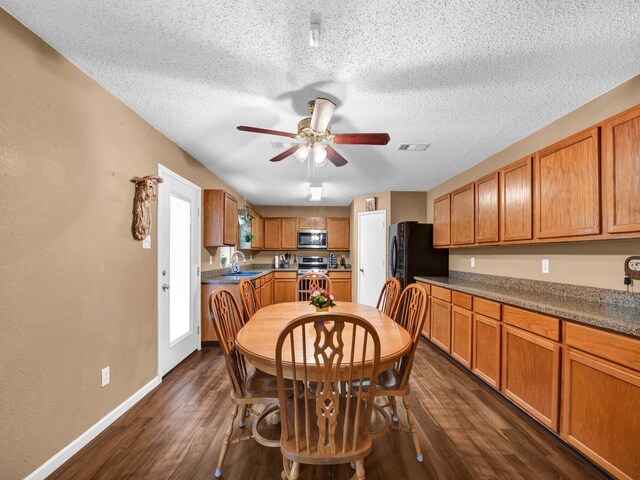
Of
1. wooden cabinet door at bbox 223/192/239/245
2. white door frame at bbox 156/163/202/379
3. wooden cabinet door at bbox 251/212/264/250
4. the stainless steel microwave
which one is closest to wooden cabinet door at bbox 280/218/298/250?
the stainless steel microwave

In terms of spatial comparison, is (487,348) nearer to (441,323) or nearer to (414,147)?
(441,323)

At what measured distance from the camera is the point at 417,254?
14.1 feet

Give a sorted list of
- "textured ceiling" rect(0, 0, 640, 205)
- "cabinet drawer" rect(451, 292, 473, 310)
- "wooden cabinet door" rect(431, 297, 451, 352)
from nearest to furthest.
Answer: "textured ceiling" rect(0, 0, 640, 205) < "cabinet drawer" rect(451, 292, 473, 310) < "wooden cabinet door" rect(431, 297, 451, 352)

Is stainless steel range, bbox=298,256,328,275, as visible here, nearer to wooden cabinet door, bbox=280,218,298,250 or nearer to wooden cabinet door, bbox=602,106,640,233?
wooden cabinet door, bbox=280,218,298,250

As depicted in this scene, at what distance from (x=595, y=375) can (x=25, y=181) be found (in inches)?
126

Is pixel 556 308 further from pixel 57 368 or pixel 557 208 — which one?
pixel 57 368

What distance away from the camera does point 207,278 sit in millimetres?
3805

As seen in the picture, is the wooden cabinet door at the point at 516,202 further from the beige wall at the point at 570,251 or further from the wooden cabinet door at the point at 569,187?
the beige wall at the point at 570,251

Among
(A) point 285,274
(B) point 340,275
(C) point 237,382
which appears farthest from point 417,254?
(C) point 237,382

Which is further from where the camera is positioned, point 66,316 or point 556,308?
point 556,308

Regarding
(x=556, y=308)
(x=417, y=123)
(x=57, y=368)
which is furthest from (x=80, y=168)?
(x=556, y=308)

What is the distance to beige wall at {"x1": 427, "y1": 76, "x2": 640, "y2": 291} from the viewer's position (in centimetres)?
195

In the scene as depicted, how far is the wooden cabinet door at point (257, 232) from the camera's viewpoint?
595cm

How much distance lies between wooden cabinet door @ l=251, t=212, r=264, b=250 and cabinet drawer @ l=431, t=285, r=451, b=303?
11.7 feet
